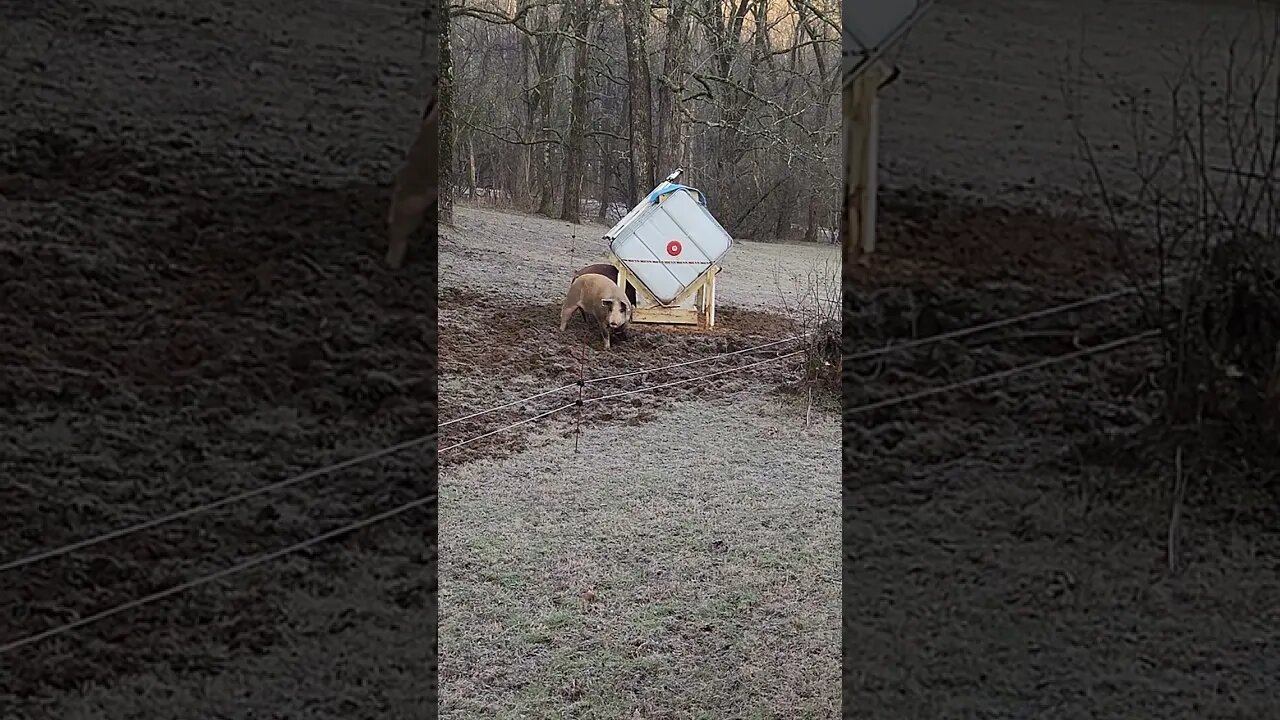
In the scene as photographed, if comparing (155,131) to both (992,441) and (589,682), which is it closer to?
(589,682)

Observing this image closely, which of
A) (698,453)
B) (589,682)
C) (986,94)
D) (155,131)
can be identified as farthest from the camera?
(698,453)

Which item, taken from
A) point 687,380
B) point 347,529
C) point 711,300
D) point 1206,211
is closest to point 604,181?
point 711,300

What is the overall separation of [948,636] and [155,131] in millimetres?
1657

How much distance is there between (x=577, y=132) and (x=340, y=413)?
81 cm

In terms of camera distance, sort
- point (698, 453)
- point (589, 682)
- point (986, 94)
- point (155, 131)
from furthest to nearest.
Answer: point (698, 453)
point (589, 682)
point (986, 94)
point (155, 131)

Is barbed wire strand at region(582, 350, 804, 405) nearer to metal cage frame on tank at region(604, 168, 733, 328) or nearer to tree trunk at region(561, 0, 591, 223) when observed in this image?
metal cage frame on tank at region(604, 168, 733, 328)

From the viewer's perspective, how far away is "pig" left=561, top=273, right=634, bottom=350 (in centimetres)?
197

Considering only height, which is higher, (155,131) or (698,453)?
(155,131)

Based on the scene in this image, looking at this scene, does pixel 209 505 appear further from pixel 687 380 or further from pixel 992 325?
pixel 992 325

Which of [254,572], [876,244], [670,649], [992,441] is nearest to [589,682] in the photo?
[670,649]

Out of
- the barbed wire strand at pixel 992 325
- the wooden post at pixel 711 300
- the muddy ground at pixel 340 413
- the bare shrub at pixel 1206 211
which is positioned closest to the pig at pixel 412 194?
the muddy ground at pixel 340 413

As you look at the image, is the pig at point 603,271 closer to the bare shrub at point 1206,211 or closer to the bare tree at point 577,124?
the bare tree at point 577,124

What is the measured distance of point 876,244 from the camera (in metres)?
1.73

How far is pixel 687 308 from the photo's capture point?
2.04 m
